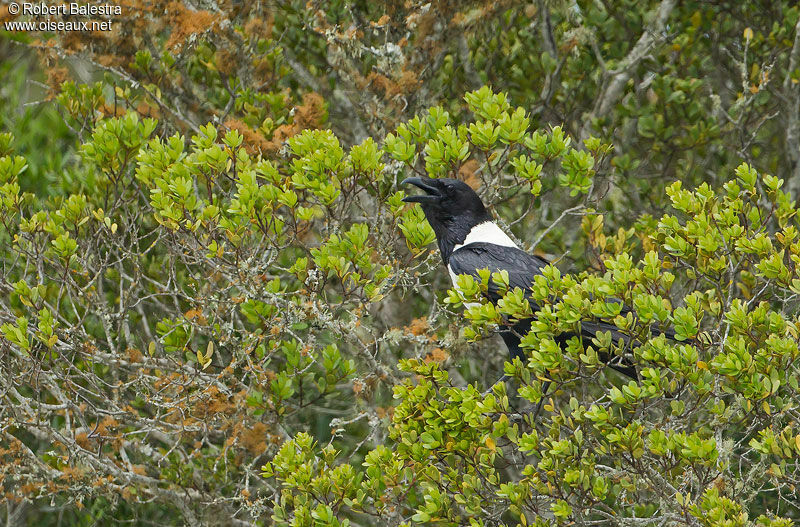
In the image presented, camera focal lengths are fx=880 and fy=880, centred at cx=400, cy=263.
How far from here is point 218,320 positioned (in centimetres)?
465

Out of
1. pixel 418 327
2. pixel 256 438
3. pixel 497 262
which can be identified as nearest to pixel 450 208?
pixel 497 262

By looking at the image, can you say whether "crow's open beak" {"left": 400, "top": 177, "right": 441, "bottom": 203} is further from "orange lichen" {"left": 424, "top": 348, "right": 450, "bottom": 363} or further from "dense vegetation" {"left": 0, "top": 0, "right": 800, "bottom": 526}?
"orange lichen" {"left": 424, "top": 348, "right": 450, "bottom": 363}

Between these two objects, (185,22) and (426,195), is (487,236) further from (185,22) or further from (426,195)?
(185,22)

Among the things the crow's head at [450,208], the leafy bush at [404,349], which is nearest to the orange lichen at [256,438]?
the leafy bush at [404,349]

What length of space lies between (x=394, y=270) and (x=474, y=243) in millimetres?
482

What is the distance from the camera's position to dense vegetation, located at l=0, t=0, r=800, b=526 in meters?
3.42

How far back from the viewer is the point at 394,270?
4.70m

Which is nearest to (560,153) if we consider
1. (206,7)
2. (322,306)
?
(322,306)

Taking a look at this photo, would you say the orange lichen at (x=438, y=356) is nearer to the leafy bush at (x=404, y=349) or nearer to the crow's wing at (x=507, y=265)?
the leafy bush at (x=404, y=349)

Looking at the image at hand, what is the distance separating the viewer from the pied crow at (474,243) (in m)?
4.53

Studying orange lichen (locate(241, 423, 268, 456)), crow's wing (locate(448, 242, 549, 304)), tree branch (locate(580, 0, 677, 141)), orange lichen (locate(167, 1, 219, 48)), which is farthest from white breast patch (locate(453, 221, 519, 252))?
orange lichen (locate(167, 1, 219, 48))

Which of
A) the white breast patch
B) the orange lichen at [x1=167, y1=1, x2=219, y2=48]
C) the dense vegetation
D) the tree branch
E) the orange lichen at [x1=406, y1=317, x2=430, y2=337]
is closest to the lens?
the dense vegetation

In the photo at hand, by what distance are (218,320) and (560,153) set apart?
1969 millimetres

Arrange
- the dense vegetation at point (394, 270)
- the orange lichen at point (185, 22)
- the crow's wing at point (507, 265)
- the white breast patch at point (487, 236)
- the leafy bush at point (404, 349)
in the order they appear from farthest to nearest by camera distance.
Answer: the orange lichen at point (185, 22) < the white breast patch at point (487, 236) < the crow's wing at point (507, 265) < the dense vegetation at point (394, 270) < the leafy bush at point (404, 349)
